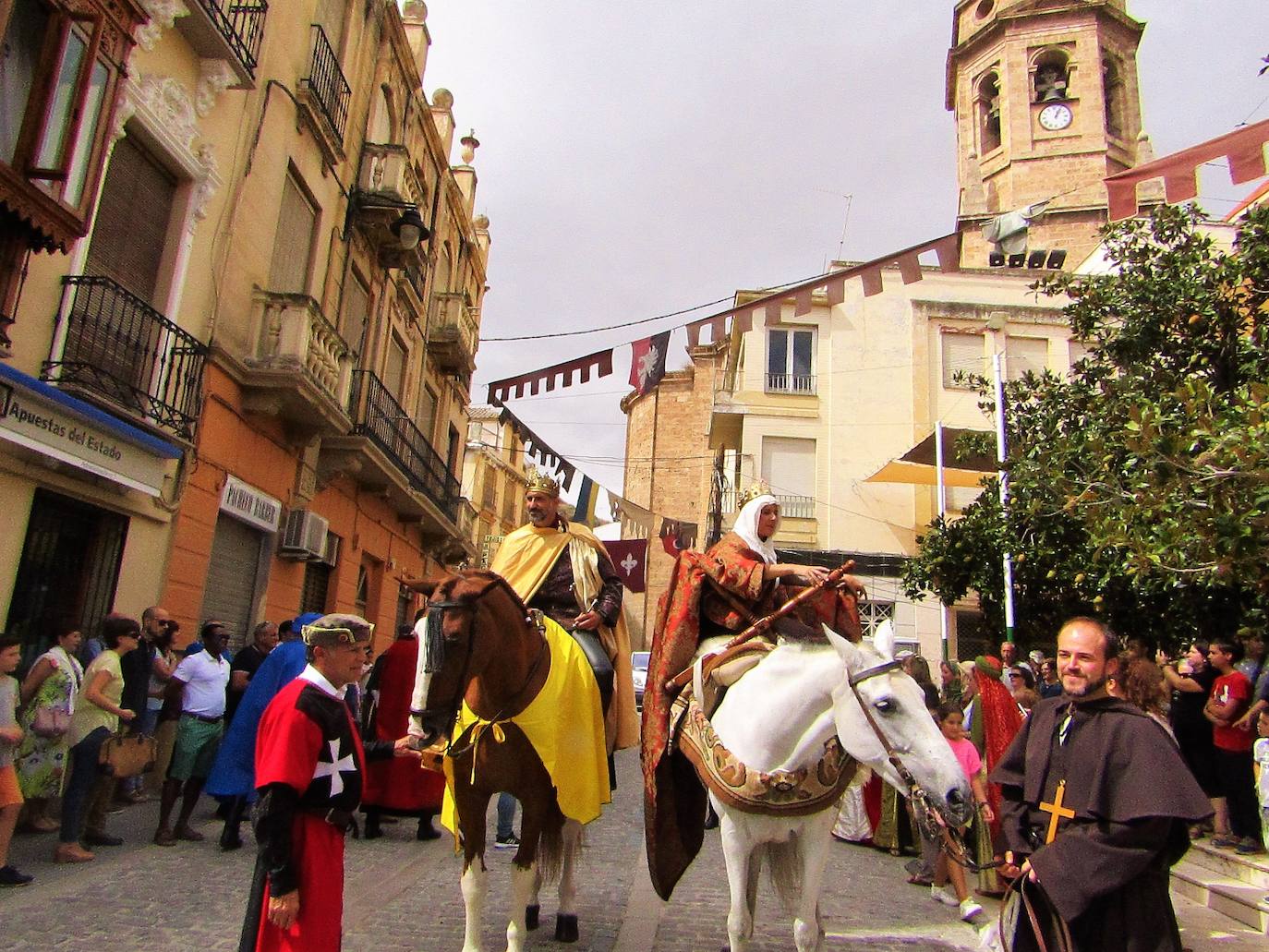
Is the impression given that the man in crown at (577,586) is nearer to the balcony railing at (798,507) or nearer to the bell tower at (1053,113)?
the balcony railing at (798,507)

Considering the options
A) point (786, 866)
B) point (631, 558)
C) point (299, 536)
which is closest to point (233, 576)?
point (299, 536)

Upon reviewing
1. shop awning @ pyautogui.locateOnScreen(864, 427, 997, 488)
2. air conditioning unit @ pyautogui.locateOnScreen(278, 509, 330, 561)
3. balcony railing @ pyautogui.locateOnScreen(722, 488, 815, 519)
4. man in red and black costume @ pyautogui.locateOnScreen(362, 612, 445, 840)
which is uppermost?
shop awning @ pyautogui.locateOnScreen(864, 427, 997, 488)

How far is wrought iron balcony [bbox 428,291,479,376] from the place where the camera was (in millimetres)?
19812

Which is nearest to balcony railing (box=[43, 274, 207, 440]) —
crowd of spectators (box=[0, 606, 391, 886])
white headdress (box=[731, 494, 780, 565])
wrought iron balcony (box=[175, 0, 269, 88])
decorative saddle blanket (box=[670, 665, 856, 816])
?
crowd of spectators (box=[0, 606, 391, 886])

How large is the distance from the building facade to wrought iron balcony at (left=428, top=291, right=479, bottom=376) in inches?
85.1

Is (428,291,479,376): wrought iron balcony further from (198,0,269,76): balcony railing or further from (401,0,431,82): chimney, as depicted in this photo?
(198,0,269,76): balcony railing

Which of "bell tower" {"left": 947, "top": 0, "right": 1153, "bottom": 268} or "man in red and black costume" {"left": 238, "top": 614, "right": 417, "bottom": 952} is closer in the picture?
"man in red and black costume" {"left": 238, "top": 614, "right": 417, "bottom": 952}

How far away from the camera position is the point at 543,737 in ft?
14.2

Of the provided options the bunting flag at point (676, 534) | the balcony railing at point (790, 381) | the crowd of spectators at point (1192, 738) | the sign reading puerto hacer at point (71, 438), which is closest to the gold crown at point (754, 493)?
the crowd of spectators at point (1192, 738)

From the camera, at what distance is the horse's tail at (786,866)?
4039 mm

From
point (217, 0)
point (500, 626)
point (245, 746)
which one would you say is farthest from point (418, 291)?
point (500, 626)

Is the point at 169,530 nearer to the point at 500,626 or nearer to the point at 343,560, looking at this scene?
the point at 343,560

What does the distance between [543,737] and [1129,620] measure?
413 inches

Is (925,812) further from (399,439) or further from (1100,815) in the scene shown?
(399,439)
